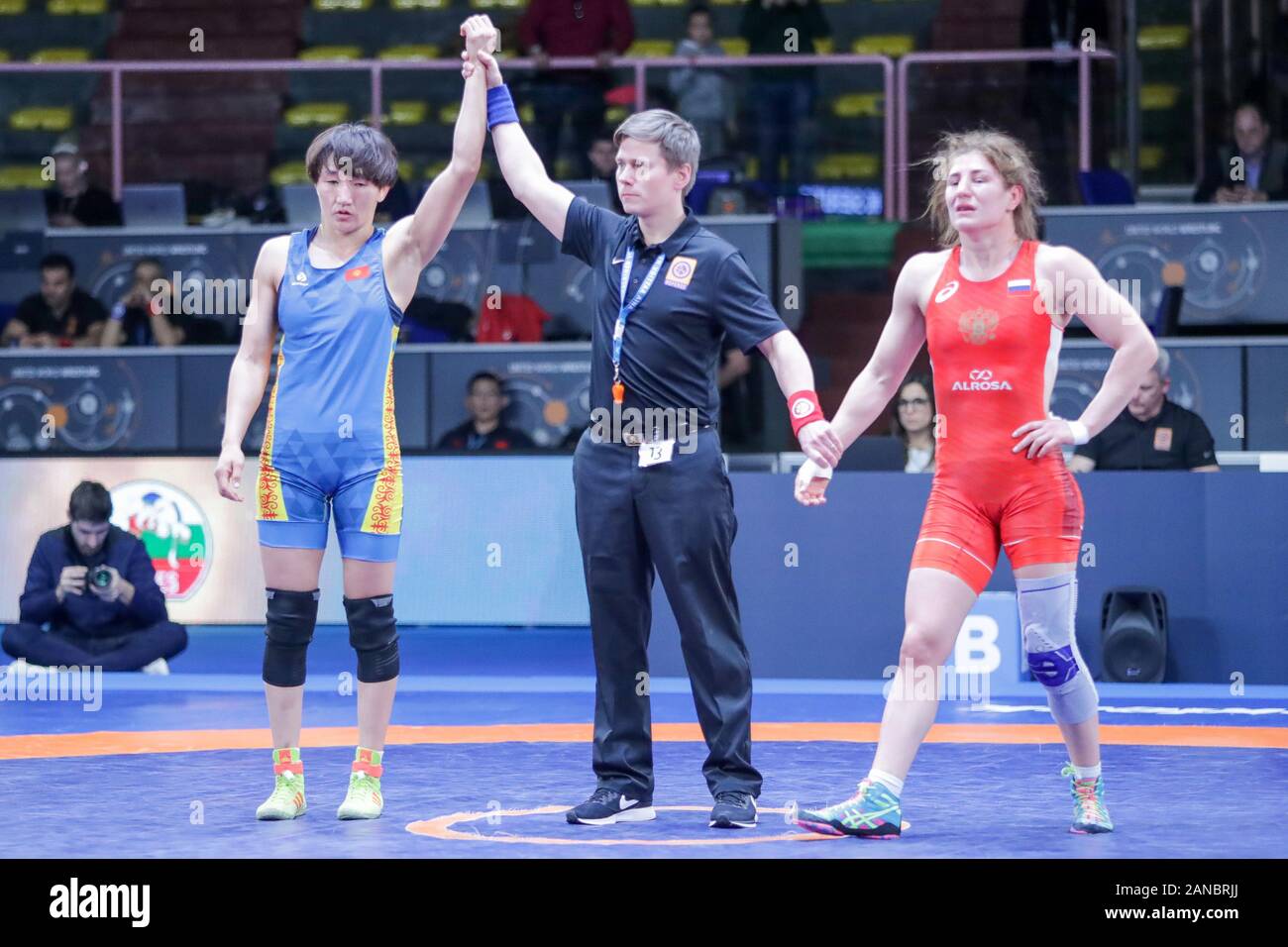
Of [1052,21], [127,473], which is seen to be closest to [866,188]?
[1052,21]

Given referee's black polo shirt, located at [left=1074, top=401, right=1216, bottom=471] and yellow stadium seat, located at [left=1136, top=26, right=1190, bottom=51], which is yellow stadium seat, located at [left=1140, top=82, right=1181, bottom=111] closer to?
yellow stadium seat, located at [left=1136, top=26, right=1190, bottom=51]

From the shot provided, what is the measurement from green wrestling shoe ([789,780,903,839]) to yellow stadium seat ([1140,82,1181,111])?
29.0 ft

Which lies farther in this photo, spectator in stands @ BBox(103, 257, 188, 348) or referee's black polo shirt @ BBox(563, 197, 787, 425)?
spectator in stands @ BBox(103, 257, 188, 348)

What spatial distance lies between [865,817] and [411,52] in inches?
525

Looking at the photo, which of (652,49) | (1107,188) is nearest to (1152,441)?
(1107,188)

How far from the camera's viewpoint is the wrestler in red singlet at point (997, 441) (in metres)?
4.65

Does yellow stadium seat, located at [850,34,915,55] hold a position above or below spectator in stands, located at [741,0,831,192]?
above

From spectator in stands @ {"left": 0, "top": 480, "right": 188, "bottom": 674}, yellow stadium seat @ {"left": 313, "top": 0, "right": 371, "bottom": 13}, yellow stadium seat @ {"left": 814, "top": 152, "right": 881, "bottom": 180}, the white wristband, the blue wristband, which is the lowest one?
spectator in stands @ {"left": 0, "top": 480, "right": 188, "bottom": 674}

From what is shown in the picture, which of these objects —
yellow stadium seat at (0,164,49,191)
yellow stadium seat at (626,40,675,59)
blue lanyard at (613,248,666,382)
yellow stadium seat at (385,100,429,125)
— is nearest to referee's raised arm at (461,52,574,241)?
blue lanyard at (613,248,666,382)

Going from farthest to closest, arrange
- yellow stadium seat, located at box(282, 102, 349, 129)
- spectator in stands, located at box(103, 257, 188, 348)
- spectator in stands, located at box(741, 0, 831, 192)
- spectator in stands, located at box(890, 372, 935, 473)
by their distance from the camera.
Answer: yellow stadium seat, located at box(282, 102, 349, 129)
spectator in stands, located at box(741, 0, 831, 192)
spectator in stands, located at box(103, 257, 188, 348)
spectator in stands, located at box(890, 372, 935, 473)

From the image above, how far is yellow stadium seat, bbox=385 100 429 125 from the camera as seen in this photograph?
1312 cm

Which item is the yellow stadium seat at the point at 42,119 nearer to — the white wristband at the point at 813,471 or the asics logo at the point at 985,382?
the white wristband at the point at 813,471

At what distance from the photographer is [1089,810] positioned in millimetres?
4664
